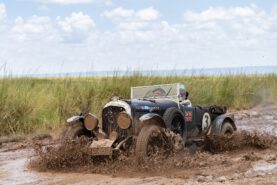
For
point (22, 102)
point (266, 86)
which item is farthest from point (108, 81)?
point (266, 86)

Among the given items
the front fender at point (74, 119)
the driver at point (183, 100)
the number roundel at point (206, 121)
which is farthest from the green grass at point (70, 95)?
the number roundel at point (206, 121)

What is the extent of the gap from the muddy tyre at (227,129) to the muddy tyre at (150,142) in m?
2.59

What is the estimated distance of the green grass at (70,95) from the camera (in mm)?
15648

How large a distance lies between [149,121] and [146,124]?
4.3 inches

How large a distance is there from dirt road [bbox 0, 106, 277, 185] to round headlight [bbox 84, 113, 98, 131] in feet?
3.06

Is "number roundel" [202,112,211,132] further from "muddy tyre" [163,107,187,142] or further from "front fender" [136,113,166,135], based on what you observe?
"front fender" [136,113,166,135]

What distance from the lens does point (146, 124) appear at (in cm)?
959

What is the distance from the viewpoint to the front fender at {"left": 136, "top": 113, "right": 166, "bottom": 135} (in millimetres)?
9547

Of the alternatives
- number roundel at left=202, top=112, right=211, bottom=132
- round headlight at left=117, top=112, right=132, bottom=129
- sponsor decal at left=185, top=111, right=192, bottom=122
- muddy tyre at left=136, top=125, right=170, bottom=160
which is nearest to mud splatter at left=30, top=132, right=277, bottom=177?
muddy tyre at left=136, top=125, right=170, bottom=160

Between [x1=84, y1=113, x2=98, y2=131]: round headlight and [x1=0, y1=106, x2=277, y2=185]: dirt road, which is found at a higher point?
[x1=84, y1=113, x2=98, y2=131]: round headlight

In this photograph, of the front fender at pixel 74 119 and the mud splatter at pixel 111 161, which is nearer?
the mud splatter at pixel 111 161

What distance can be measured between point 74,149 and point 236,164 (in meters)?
2.78

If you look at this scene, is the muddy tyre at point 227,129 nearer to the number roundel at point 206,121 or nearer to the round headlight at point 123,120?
the number roundel at point 206,121

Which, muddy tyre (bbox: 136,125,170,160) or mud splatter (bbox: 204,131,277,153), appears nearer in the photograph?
muddy tyre (bbox: 136,125,170,160)
